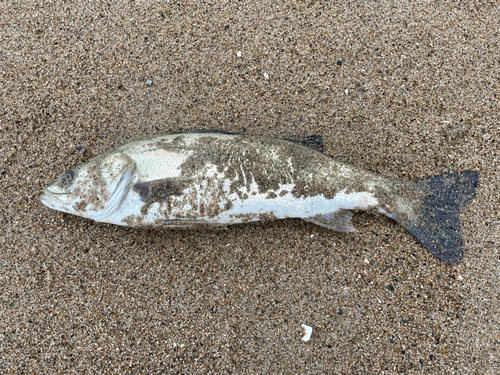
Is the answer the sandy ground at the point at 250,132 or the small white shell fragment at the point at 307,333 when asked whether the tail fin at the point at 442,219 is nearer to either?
the sandy ground at the point at 250,132

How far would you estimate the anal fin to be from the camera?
2576 millimetres

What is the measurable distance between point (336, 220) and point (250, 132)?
3.79 feet

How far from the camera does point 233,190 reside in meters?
2.44

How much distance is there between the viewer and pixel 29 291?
2.67 metres

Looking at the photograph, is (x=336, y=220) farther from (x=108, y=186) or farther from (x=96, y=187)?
(x=96, y=187)

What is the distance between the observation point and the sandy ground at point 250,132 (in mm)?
2598

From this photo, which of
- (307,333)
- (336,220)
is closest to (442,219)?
(336,220)

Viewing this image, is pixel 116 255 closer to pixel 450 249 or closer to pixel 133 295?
pixel 133 295

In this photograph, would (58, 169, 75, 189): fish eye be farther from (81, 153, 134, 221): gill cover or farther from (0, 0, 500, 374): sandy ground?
(0, 0, 500, 374): sandy ground

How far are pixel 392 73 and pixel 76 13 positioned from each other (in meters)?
3.22

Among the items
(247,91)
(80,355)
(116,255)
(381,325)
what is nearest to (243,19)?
(247,91)

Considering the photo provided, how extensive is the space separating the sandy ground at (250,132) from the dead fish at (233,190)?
0.85ft

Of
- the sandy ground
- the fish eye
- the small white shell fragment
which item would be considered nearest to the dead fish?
the fish eye

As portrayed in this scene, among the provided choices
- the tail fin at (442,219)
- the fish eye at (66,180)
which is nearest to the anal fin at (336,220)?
the tail fin at (442,219)
